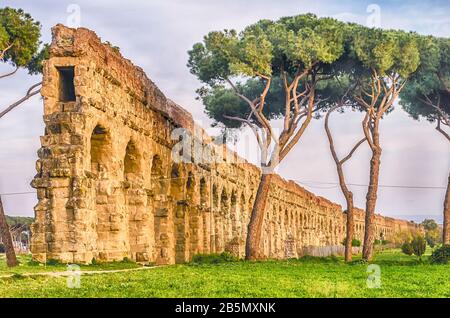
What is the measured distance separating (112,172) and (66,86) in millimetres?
2506

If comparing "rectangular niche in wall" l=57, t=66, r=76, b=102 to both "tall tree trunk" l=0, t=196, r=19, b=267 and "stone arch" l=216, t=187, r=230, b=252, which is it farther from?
"stone arch" l=216, t=187, r=230, b=252

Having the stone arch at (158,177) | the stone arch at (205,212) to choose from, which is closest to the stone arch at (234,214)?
the stone arch at (205,212)

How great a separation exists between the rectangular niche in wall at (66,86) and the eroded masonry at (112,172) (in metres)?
0.02

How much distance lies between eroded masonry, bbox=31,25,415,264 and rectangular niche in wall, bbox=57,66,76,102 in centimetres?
2

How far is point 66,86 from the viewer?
751 inches

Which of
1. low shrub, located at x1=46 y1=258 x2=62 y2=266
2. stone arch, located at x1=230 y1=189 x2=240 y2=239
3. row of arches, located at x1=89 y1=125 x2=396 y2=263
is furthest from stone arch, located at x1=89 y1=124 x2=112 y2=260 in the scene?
stone arch, located at x1=230 y1=189 x2=240 y2=239

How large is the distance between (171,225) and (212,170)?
6.20 meters

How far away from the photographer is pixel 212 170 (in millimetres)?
31234

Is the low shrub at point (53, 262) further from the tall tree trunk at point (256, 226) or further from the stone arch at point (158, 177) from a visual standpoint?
the tall tree trunk at point (256, 226)

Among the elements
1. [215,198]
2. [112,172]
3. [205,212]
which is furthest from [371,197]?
[112,172]

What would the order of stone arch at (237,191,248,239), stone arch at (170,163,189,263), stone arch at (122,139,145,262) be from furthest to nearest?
1. stone arch at (237,191,248,239)
2. stone arch at (170,163,189,263)
3. stone arch at (122,139,145,262)

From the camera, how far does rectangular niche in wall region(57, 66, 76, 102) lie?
1886cm
